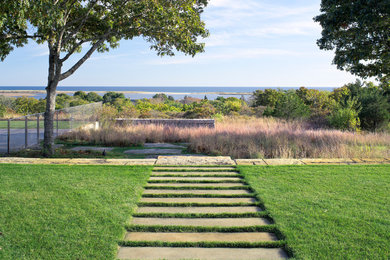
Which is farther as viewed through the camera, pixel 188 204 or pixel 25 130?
pixel 25 130

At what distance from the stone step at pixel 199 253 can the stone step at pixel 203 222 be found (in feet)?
1.78

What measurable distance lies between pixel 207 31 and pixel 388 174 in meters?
5.76

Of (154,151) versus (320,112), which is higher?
(320,112)

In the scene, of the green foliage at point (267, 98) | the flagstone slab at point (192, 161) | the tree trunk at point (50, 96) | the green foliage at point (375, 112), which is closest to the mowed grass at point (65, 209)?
the flagstone slab at point (192, 161)

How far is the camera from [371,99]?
15680mm

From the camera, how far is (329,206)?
14.0ft

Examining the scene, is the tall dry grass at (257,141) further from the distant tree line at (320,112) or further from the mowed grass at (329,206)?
the distant tree line at (320,112)

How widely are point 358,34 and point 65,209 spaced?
9.37 meters

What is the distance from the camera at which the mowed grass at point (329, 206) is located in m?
3.19

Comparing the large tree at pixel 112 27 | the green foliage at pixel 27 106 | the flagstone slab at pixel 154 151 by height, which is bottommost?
the flagstone slab at pixel 154 151

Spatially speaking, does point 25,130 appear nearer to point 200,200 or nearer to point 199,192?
point 199,192

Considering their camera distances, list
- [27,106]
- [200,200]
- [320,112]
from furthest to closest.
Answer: [27,106] → [320,112] → [200,200]

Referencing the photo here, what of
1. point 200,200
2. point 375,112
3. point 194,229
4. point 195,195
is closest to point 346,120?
point 375,112

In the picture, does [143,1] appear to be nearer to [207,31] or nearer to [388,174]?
[207,31]
